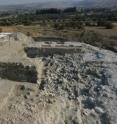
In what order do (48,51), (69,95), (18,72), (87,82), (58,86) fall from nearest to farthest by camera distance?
(69,95), (18,72), (58,86), (87,82), (48,51)

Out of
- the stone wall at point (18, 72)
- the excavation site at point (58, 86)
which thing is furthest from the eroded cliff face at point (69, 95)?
the stone wall at point (18, 72)

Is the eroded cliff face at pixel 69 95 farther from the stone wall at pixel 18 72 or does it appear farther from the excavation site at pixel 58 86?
the stone wall at pixel 18 72

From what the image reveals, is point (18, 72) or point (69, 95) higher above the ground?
point (18, 72)

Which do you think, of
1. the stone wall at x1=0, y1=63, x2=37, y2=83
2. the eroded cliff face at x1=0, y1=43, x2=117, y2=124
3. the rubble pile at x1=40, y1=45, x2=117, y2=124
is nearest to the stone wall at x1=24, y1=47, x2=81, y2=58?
the rubble pile at x1=40, y1=45, x2=117, y2=124

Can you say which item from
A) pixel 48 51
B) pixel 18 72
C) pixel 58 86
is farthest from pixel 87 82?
pixel 48 51

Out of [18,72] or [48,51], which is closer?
[18,72]

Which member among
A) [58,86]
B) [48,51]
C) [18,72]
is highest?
[18,72]

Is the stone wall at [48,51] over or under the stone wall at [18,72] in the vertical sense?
under

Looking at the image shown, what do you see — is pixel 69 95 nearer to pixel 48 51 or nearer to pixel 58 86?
pixel 58 86
